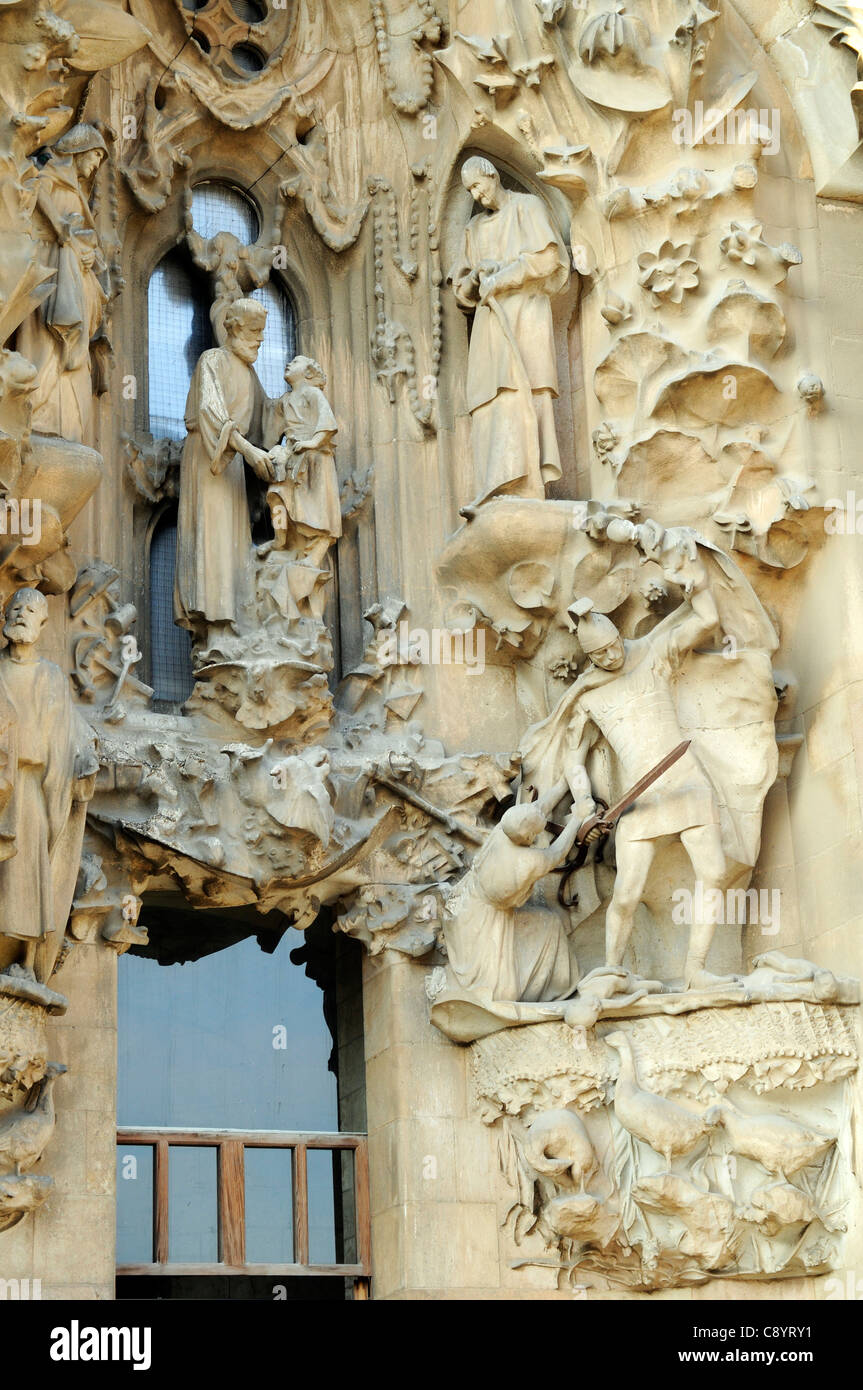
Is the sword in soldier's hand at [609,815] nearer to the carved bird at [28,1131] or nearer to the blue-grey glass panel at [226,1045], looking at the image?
the blue-grey glass panel at [226,1045]

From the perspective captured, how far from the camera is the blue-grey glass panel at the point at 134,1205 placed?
11109 millimetres

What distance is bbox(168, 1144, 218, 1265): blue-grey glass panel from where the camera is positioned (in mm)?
11211

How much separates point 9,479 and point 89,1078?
8.83 ft

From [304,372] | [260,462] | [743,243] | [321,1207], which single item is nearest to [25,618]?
[260,462]

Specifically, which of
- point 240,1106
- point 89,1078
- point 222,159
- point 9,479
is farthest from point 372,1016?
point 222,159

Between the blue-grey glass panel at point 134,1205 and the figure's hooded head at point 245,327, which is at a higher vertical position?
the figure's hooded head at point 245,327

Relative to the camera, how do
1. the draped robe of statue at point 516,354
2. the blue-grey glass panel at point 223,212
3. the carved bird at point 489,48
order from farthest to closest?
the blue-grey glass panel at point 223,212, the carved bird at point 489,48, the draped robe of statue at point 516,354

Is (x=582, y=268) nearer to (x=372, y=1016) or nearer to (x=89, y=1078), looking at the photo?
(x=372, y=1016)

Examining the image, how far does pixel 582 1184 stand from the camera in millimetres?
11047

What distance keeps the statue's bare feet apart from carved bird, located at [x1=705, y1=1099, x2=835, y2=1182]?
523 millimetres

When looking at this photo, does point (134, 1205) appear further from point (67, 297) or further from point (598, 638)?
point (67, 297)

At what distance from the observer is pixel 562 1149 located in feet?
36.2

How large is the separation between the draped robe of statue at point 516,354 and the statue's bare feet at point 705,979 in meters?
2.50

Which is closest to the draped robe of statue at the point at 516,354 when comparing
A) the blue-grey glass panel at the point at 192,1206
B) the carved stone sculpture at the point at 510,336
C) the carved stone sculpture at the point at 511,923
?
the carved stone sculpture at the point at 510,336
